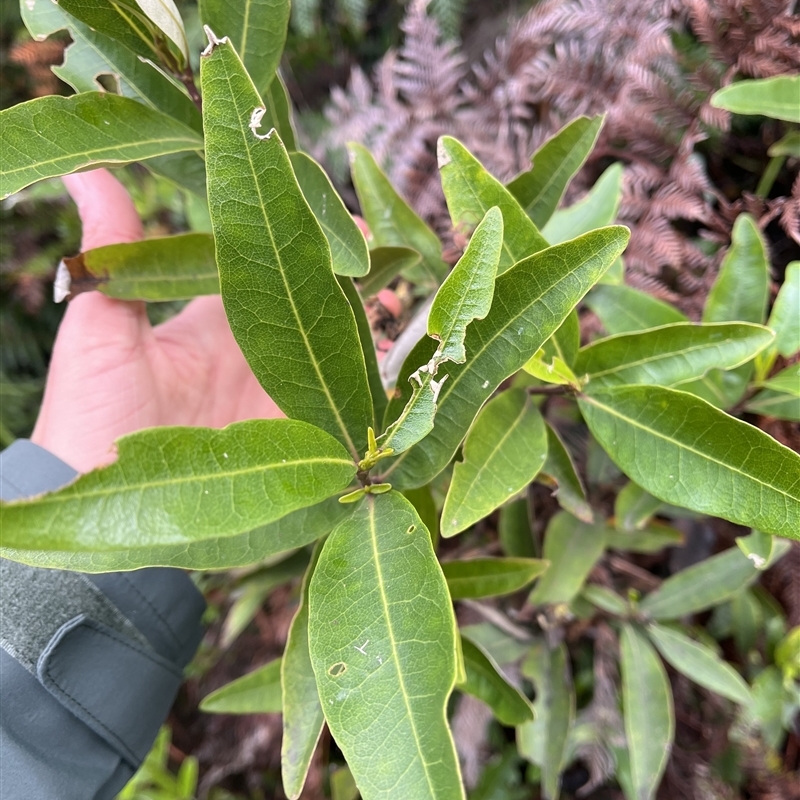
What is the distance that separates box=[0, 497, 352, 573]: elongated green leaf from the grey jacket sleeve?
1.43 feet

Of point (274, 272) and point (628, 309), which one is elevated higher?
point (274, 272)

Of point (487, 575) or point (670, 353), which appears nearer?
point (670, 353)

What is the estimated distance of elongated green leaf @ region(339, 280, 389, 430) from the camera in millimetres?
711

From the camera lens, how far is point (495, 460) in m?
0.70

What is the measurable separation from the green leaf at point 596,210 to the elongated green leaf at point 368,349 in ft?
1.57

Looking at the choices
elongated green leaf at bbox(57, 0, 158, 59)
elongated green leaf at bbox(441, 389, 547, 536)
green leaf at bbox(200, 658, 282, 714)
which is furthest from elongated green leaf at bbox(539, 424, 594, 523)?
elongated green leaf at bbox(57, 0, 158, 59)

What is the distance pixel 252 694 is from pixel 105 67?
1.04 meters

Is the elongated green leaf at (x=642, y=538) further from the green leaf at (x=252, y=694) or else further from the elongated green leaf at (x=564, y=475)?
the green leaf at (x=252, y=694)

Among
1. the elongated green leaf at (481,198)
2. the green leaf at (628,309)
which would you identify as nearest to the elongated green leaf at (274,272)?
the elongated green leaf at (481,198)

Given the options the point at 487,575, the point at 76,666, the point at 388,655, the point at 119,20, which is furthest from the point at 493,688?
the point at 119,20

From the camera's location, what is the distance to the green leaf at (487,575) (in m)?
0.92

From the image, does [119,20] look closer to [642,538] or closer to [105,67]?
[105,67]

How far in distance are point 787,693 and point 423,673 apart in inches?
50.5

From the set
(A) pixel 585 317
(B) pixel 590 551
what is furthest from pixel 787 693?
(A) pixel 585 317
